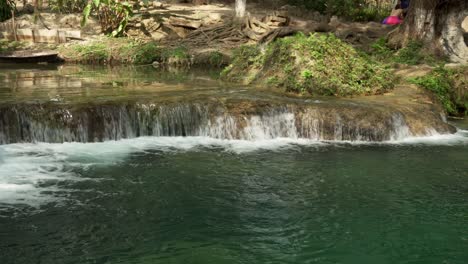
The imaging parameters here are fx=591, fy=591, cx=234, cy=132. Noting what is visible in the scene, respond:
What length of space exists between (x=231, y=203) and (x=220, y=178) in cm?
118

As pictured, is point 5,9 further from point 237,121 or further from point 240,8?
point 237,121

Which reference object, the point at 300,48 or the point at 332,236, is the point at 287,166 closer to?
the point at 332,236

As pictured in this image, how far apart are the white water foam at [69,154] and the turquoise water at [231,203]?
28 mm

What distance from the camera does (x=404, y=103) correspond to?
13.9 meters

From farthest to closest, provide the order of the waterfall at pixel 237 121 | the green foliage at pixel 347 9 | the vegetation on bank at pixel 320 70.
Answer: the green foliage at pixel 347 9 < the vegetation on bank at pixel 320 70 < the waterfall at pixel 237 121

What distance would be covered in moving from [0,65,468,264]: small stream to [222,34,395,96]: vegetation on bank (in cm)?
72

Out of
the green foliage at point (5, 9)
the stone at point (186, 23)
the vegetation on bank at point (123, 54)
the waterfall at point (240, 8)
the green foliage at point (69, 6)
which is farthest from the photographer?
the green foliage at point (69, 6)

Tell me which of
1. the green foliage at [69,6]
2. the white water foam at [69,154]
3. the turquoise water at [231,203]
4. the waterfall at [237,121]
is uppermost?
the green foliage at [69,6]

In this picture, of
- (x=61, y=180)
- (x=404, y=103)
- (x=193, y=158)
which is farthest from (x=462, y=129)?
(x=61, y=180)

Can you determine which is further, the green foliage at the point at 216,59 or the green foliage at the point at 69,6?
the green foliage at the point at 69,6

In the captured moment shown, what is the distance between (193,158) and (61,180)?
8.22ft

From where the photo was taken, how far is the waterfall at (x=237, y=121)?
39.3 feet

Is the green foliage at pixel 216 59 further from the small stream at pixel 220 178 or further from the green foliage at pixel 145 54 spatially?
the small stream at pixel 220 178

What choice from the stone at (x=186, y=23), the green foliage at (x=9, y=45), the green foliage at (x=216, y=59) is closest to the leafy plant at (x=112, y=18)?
the stone at (x=186, y=23)
